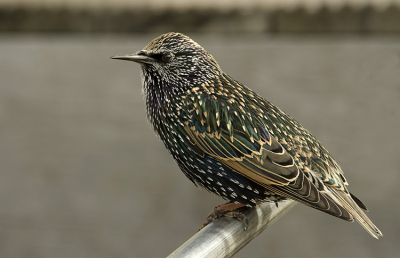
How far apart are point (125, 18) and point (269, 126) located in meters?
2.73

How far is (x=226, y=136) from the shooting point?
209cm

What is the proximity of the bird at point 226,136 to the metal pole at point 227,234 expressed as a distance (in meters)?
0.08

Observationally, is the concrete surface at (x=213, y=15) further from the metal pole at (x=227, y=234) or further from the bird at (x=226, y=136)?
the metal pole at (x=227, y=234)

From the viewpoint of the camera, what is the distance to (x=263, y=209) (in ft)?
6.87

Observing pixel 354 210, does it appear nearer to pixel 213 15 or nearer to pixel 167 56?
pixel 167 56

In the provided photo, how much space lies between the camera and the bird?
203cm

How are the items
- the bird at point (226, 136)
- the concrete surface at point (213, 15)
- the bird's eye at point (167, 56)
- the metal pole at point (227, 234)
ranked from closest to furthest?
the metal pole at point (227, 234) < the bird at point (226, 136) < the bird's eye at point (167, 56) < the concrete surface at point (213, 15)

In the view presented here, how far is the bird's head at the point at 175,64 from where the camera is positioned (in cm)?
213

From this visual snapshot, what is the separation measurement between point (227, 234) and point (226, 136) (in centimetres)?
53

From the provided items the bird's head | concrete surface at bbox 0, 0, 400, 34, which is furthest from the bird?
concrete surface at bbox 0, 0, 400, 34

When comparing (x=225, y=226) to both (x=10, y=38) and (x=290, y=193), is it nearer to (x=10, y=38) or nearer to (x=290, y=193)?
(x=290, y=193)

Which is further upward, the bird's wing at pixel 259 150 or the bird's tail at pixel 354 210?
the bird's wing at pixel 259 150

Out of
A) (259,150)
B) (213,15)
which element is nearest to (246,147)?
(259,150)

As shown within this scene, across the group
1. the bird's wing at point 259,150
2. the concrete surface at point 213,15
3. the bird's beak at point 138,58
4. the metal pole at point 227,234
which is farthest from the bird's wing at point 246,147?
the concrete surface at point 213,15
